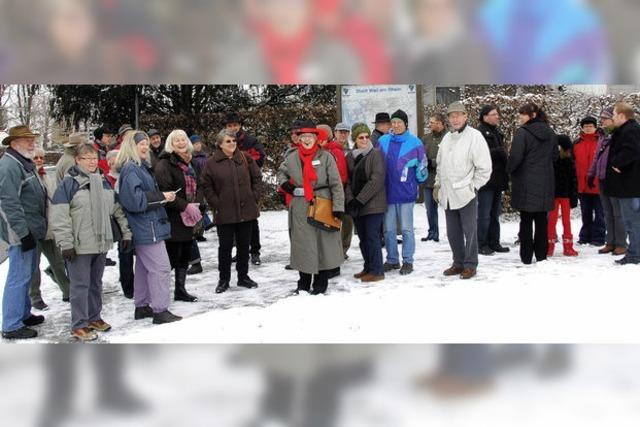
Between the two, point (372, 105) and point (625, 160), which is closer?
point (625, 160)

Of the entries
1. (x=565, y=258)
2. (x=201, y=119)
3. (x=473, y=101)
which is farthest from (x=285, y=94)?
(x=565, y=258)

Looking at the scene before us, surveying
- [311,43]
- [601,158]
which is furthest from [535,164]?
[311,43]

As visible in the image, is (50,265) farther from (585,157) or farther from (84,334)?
(585,157)

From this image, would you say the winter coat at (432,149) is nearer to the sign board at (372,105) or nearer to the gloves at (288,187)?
the sign board at (372,105)

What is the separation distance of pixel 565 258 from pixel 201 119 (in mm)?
8522

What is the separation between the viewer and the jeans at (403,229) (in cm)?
708

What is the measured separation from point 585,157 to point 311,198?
→ 14.8 feet

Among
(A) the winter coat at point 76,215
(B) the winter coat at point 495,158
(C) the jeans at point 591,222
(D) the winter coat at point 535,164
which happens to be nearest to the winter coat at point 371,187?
(D) the winter coat at point 535,164

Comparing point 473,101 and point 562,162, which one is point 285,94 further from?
point 562,162

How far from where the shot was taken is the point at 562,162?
784cm

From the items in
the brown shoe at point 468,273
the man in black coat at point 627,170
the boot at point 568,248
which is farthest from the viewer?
the boot at point 568,248

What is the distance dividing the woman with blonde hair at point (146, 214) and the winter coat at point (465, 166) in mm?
3057

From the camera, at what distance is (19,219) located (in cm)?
505

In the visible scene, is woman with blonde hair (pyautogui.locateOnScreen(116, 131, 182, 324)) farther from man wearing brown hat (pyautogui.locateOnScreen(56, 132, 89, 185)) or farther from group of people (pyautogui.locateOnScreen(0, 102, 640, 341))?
man wearing brown hat (pyautogui.locateOnScreen(56, 132, 89, 185))
